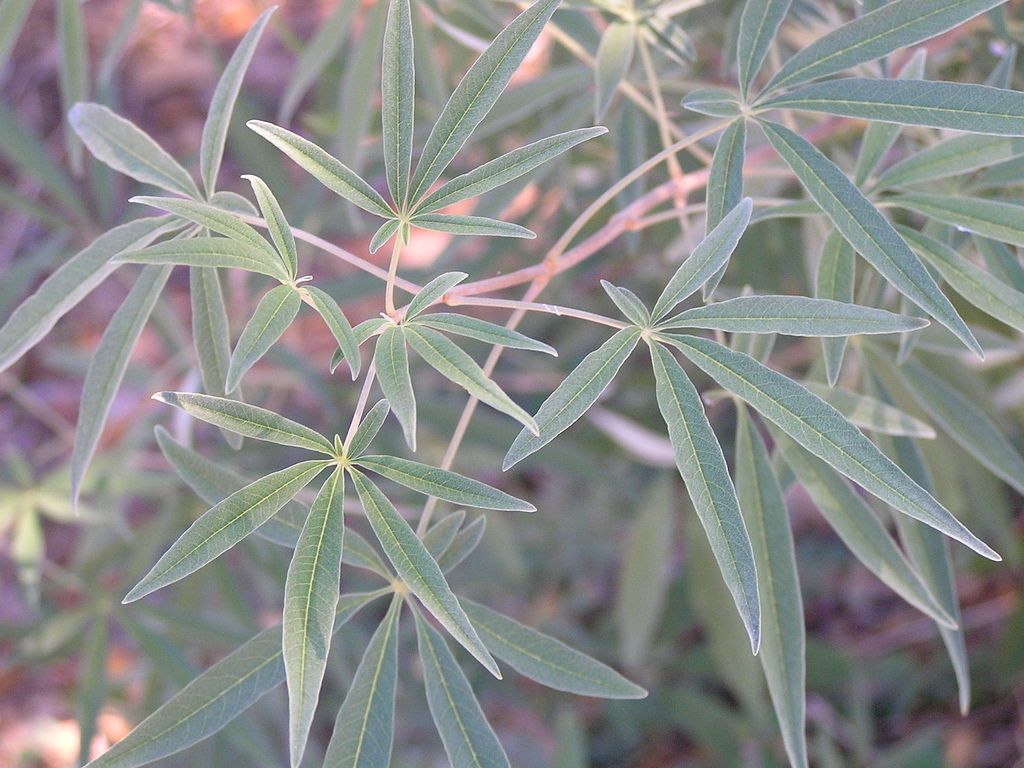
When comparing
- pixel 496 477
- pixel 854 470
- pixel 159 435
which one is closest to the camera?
pixel 854 470

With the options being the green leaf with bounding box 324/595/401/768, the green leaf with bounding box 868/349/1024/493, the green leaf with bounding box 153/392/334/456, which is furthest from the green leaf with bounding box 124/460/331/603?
the green leaf with bounding box 868/349/1024/493

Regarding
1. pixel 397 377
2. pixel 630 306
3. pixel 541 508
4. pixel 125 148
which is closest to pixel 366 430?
pixel 397 377

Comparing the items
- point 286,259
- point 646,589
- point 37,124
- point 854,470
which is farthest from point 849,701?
point 37,124

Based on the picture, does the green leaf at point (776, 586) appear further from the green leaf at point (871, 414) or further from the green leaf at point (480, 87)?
the green leaf at point (480, 87)

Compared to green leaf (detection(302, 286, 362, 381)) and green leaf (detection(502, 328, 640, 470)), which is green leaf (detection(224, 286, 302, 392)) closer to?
green leaf (detection(302, 286, 362, 381))

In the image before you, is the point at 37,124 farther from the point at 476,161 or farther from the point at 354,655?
the point at 354,655

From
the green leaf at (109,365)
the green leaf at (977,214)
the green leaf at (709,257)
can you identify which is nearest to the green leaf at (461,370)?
the green leaf at (709,257)

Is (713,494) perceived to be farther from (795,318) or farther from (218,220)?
(218,220)
